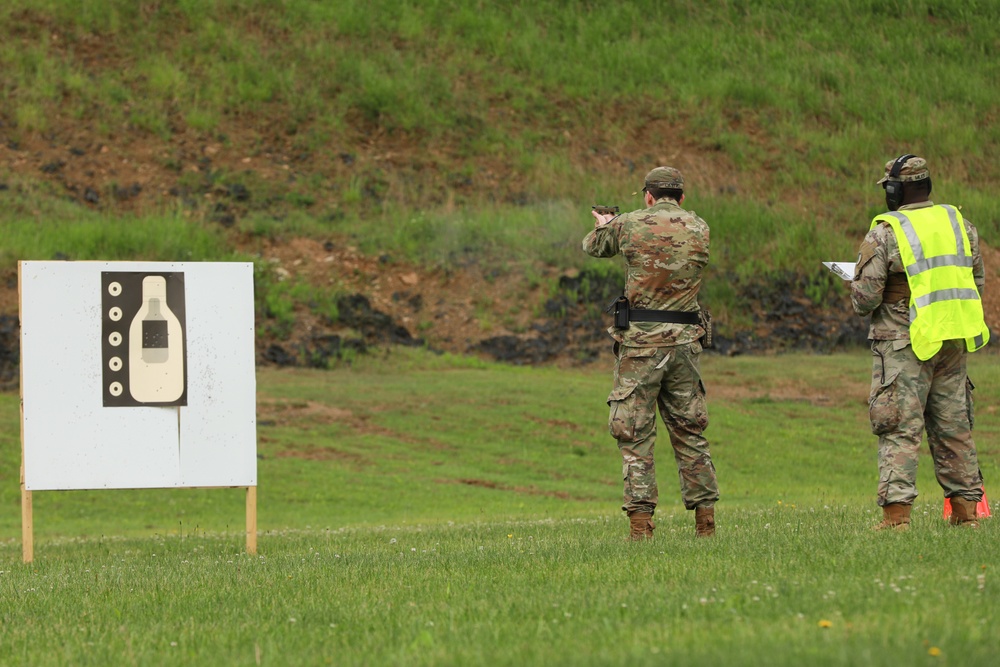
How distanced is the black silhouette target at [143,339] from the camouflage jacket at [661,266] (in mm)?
3349

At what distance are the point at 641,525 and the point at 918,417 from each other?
6.37 feet

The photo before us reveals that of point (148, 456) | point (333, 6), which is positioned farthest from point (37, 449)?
point (333, 6)

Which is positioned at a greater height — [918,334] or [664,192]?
[664,192]

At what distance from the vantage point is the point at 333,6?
150 ft

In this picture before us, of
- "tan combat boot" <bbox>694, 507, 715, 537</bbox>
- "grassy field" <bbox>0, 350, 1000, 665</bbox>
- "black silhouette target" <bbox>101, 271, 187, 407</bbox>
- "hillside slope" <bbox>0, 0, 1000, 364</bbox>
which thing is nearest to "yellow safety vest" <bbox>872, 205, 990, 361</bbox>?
"grassy field" <bbox>0, 350, 1000, 665</bbox>

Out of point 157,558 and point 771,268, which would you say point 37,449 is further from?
point 771,268

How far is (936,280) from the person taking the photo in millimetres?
8641

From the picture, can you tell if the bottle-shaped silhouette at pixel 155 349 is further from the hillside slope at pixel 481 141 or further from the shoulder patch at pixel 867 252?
the hillside slope at pixel 481 141

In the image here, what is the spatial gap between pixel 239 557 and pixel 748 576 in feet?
14.9

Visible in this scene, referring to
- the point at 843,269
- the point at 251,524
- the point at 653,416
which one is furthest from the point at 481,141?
the point at 653,416

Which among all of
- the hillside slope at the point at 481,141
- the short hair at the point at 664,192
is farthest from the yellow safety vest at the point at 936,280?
the hillside slope at the point at 481,141

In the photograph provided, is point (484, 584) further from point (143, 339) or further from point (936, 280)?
point (143, 339)

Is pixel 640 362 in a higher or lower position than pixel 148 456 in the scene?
higher

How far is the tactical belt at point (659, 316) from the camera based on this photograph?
29.8 ft
